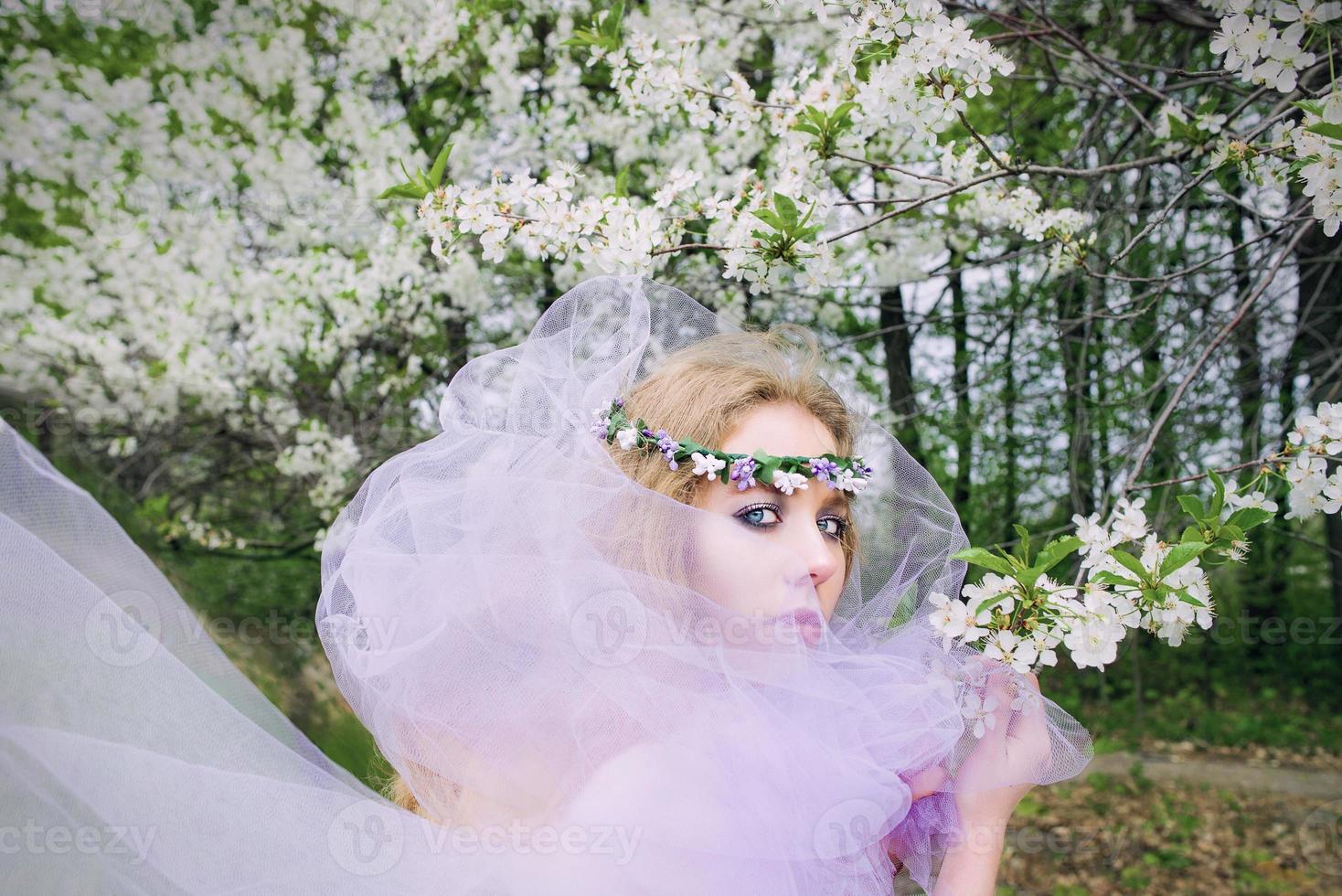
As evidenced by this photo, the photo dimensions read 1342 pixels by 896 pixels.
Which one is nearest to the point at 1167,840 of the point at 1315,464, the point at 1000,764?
the point at 1315,464

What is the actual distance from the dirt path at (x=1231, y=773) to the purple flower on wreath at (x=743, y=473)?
552cm

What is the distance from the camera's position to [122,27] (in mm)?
5008

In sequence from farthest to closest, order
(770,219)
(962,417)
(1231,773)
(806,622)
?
(1231,773)
(962,417)
(770,219)
(806,622)

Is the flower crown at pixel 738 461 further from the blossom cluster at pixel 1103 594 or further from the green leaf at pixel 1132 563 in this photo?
the green leaf at pixel 1132 563

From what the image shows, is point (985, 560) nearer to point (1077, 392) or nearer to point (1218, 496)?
point (1218, 496)

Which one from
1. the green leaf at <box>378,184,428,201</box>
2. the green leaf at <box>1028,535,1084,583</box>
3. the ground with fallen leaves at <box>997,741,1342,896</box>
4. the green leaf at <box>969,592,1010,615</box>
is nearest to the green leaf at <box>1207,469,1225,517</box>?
the green leaf at <box>1028,535,1084,583</box>

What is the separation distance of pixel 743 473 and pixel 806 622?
259mm

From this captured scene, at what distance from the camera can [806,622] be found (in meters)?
1.33

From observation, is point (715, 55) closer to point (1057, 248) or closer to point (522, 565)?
point (1057, 248)

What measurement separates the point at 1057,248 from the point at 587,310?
136cm

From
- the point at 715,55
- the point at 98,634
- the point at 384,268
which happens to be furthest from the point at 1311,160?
the point at 384,268

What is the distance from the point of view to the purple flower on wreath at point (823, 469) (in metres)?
1.44

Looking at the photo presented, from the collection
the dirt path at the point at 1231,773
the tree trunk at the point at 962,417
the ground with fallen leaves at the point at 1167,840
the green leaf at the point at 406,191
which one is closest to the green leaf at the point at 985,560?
the green leaf at the point at 406,191

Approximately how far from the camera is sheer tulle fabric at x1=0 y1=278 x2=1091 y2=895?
110 centimetres
